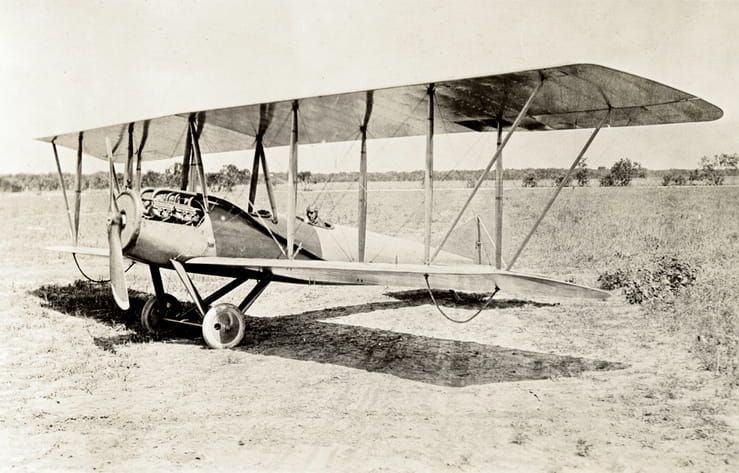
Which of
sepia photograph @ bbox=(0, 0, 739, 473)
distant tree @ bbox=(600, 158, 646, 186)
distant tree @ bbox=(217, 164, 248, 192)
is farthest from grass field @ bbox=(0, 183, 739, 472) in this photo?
distant tree @ bbox=(600, 158, 646, 186)

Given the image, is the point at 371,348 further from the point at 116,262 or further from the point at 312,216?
the point at 116,262

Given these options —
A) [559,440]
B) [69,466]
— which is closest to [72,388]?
[69,466]

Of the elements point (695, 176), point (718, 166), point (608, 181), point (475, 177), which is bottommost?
point (608, 181)

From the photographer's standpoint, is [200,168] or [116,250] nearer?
[116,250]

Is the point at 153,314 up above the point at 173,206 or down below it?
below

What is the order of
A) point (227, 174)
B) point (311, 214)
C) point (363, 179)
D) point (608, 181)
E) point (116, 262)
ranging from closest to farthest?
point (116, 262) < point (363, 179) < point (311, 214) < point (227, 174) < point (608, 181)


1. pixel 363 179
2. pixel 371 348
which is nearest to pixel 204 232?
pixel 363 179

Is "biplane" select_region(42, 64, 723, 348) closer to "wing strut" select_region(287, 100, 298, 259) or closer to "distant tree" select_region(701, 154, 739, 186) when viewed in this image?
"wing strut" select_region(287, 100, 298, 259)
